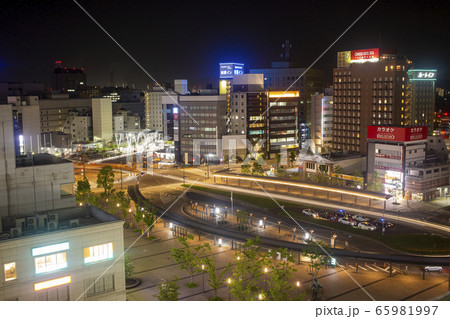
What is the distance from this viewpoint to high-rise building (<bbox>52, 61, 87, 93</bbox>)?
99.0 meters

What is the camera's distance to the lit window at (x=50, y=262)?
11.0 meters

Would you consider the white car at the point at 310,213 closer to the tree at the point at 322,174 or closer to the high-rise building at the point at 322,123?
the tree at the point at 322,174

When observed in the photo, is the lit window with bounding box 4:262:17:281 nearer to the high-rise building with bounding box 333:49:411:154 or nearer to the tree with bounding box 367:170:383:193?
the tree with bounding box 367:170:383:193

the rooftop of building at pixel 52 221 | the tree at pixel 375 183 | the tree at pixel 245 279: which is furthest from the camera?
the tree at pixel 375 183

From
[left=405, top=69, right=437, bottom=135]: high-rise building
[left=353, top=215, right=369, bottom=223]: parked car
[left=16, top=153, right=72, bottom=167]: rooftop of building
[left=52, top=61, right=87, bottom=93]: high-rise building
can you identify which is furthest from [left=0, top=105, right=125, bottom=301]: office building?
[left=52, top=61, right=87, bottom=93]: high-rise building

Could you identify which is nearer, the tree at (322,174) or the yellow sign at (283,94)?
the tree at (322,174)

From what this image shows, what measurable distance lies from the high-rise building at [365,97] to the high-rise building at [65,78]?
68.7m

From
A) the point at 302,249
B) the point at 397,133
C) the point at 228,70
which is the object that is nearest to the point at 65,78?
the point at 228,70

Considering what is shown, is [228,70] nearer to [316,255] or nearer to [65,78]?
[316,255]

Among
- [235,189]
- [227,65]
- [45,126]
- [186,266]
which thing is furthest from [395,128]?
[45,126]

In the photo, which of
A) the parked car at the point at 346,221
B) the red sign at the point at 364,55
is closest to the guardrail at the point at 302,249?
the parked car at the point at 346,221

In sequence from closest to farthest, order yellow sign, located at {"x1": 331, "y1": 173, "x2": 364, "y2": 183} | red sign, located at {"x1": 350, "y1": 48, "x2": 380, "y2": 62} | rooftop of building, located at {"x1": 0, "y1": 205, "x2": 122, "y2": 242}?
rooftop of building, located at {"x1": 0, "y1": 205, "x2": 122, "y2": 242} < yellow sign, located at {"x1": 331, "y1": 173, "x2": 364, "y2": 183} < red sign, located at {"x1": 350, "y1": 48, "x2": 380, "y2": 62}

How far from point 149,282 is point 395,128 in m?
20.3

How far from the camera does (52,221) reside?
1288cm
